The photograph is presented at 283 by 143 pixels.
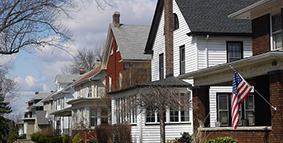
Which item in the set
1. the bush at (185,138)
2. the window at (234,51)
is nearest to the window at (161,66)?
the window at (234,51)

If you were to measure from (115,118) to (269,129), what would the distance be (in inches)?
588

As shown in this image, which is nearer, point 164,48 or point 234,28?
point 234,28

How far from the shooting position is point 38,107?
88.6 m

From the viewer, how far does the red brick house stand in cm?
3316

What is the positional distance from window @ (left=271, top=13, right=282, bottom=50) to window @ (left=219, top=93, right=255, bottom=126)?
6468 millimetres

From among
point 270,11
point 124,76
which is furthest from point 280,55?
point 124,76

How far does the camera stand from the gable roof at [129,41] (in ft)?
114

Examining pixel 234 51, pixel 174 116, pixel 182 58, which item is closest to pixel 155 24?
pixel 182 58

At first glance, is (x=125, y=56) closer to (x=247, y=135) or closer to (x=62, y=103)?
(x=247, y=135)

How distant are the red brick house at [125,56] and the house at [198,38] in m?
5.25

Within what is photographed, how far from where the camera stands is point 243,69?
16594 millimetres

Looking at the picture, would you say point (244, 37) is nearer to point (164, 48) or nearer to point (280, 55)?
point (164, 48)

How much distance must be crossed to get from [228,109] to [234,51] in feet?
11.8

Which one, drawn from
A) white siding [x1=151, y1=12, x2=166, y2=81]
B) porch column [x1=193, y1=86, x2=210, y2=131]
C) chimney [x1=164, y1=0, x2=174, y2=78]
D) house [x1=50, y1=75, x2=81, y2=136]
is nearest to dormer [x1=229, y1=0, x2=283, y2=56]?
porch column [x1=193, y1=86, x2=210, y2=131]
